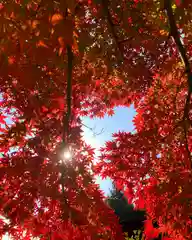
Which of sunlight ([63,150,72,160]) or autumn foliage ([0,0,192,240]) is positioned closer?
autumn foliage ([0,0,192,240])

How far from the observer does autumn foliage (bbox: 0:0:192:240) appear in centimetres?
257

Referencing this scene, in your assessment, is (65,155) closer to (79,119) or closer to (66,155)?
(66,155)

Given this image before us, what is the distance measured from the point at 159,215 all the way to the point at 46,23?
2445 mm

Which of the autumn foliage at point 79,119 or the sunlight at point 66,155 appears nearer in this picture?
the autumn foliage at point 79,119

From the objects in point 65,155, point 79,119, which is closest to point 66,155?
point 65,155

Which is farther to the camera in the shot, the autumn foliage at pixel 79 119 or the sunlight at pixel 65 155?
the sunlight at pixel 65 155

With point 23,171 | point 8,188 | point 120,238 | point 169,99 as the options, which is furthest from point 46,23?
point 120,238

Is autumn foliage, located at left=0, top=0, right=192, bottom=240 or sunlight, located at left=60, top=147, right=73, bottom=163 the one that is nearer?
autumn foliage, located at left=0, top=0, right=192, bottom=240

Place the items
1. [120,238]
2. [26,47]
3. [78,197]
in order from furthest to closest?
[120,238], [78,197], [26,47]

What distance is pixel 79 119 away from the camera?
394 cm

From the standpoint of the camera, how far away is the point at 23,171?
10.3ft

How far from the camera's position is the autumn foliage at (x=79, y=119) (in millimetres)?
2568

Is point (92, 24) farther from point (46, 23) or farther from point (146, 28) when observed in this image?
point (46, 23)

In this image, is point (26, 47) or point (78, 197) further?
point (78, 197)
